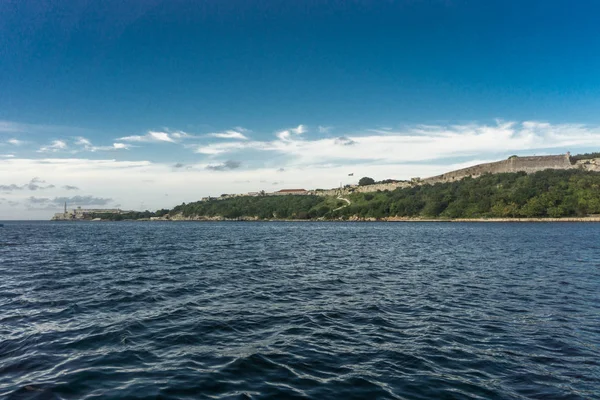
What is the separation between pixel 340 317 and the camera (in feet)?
55.0

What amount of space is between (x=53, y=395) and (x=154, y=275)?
20745 millimetres

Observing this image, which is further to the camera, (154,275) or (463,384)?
(154,275)

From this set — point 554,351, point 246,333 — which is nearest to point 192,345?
point 246,333

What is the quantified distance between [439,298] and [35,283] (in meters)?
26.3

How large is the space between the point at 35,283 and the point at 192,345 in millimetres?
18864

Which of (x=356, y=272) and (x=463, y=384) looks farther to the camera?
(x=356, y=272)

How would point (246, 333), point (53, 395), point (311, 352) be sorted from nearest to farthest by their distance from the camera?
point (53, 395) → point (311, 352) → point (246, 333)

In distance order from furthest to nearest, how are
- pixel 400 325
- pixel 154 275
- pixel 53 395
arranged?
pixel 154 275 < pixel 400 325 < pixel 53 395

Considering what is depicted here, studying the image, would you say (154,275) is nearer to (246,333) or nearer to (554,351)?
(246,333)

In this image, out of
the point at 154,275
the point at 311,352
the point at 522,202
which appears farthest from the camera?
the point at 522,202

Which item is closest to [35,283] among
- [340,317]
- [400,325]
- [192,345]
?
[192,345]

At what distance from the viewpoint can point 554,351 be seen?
12.5m

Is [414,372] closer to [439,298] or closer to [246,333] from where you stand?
[246,333]

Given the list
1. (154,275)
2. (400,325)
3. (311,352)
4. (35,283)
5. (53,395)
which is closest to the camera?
(53,395)
